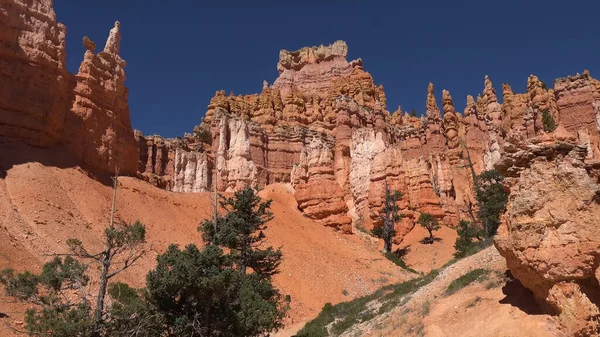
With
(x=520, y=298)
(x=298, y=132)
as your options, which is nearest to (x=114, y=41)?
(x=298, y=132)

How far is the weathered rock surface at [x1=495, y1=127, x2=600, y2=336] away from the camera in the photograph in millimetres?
9250

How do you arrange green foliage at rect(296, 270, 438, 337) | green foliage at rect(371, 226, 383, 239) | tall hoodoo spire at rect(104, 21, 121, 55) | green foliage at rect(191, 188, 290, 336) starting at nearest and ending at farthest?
green foliage at rect(191, 188, 290, 336) → green foliage at rect(296, 270, 438, 337) → tall hoodoo spire at rect(104, 21, 121, 55) → green foliage at rect(371, 226, 383, 239)

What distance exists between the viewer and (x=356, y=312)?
19953 millimetres

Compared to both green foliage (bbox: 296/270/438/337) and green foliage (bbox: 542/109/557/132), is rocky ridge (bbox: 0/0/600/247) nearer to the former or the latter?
green foliage (bbox: 542/109/557/132)

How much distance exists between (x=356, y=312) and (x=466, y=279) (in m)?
6.82

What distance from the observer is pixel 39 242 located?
22.1 metres

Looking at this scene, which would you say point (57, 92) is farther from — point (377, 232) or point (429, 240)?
point (429, 240)

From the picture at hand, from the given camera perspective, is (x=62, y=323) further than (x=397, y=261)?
No

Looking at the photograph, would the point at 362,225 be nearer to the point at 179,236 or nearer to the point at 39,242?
the point at 179,236

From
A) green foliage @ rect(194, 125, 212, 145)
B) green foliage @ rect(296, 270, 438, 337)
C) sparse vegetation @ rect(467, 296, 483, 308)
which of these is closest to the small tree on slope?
green foliage @ rect(296, 270, 438, 337)

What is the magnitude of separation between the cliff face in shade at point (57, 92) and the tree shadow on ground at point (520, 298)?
28070 millimetres

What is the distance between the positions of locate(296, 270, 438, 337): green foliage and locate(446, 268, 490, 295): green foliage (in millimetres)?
2562

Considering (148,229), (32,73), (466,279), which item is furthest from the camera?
(148,229)

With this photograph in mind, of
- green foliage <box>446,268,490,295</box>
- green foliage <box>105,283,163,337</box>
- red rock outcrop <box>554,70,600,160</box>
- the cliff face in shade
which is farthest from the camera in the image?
red rock outcrop <box>554,70,600,160</box>
